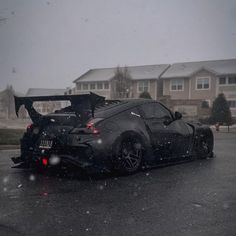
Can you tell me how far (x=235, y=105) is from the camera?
4403 centimetres

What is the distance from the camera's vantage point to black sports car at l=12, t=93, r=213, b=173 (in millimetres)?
5742

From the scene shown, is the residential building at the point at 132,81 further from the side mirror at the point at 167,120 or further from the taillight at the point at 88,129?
the taillight at the point at 88,129

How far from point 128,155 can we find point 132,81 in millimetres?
45533

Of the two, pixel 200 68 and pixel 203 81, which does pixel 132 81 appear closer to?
pixel 200 68

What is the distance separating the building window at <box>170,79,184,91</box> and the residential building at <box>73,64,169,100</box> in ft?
7.71

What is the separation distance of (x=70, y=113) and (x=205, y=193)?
2777 millimetres

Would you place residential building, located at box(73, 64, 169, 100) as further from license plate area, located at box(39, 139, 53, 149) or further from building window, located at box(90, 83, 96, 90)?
license plate area, located at box(39, 139, 53, 149)

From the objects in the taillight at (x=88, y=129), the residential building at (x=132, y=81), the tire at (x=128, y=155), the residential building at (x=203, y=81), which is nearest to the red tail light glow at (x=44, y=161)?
the taillight at (x=88, y=129)

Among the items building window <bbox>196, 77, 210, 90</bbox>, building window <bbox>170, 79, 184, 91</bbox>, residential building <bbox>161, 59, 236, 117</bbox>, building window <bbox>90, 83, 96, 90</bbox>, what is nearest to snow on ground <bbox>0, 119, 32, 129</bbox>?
residential building <bbox>161, 59, 236, 117</bbox>

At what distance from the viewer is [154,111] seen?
7.21 metres

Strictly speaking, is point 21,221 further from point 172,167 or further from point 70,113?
point 172,167

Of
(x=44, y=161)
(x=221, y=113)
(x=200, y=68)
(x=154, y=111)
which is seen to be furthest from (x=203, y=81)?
(x=44, y=161)

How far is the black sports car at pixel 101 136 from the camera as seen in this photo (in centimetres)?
574

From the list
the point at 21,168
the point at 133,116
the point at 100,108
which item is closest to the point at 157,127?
the point at 133,116
